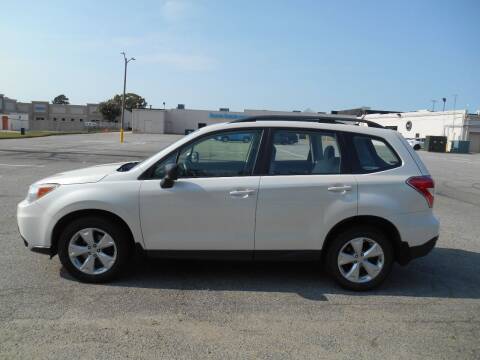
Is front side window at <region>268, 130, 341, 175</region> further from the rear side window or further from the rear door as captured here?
the rear side window

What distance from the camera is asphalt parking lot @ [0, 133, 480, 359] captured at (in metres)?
3.26

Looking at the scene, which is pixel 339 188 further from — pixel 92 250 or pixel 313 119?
pixel 92 250

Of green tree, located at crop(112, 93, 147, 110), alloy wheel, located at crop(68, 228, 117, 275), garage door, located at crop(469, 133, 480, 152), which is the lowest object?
alloy wheel, located at crop(68, 228, 117, 275)

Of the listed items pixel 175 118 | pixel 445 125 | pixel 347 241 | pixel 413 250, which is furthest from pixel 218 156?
pixel 175 118

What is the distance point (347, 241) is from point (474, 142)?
5691 cm

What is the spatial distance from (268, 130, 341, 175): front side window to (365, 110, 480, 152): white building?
4517 cm

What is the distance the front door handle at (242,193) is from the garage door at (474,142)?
56.5 meters

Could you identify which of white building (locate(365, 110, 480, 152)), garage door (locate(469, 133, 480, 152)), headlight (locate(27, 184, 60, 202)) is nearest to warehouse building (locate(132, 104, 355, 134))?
white building (locate(365, 110, 480, 152))

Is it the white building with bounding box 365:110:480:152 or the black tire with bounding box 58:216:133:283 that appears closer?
the black tire with bounding box 58:216:133:283

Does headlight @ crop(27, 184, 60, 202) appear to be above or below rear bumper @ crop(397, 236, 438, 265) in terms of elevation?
above

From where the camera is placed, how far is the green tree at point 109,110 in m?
102

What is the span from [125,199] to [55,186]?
0.80 meters

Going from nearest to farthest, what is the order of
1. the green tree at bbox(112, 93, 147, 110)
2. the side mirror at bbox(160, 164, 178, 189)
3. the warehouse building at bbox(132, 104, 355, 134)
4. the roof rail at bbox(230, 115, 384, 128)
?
the side mirror at bbox(160, 164, 178, 189), the roof rail at bbox(230, 115, 384, 128), the warehouse building at bbox(132, 104, 355, 134), the green tree at bbox(112, 93, 147, 110)

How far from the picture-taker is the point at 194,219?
427 cm
